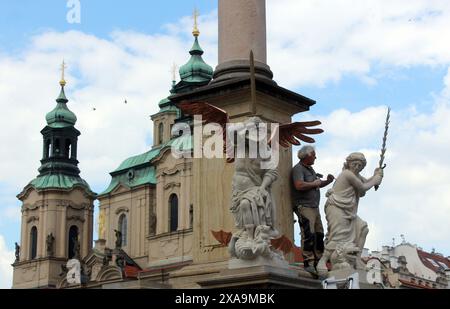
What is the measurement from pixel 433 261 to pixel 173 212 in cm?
2424

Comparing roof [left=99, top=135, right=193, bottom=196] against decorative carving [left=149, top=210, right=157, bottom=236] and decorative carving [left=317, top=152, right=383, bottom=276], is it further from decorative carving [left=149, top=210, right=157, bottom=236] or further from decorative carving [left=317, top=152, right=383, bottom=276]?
decorative carving [left=317, top=152, right=383, bottom=276]

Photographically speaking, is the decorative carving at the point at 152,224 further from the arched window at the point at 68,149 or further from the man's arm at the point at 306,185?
the man's arm at the point at 306,185

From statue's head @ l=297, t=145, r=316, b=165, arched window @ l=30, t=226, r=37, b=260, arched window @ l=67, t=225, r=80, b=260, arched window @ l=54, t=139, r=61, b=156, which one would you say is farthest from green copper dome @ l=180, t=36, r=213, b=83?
statue's head @ l=297, t=145, r=316, b=165

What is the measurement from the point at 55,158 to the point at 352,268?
6419 cm

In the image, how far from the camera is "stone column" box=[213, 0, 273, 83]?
10.9 meters

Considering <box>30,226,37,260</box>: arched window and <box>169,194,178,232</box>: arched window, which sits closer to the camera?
<box>169,194,178,232</box>: arched window

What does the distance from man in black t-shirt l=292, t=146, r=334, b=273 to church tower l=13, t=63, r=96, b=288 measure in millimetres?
60751

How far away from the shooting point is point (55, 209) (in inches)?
2795

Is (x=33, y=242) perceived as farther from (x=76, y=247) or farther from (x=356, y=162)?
(x=356, y=162)

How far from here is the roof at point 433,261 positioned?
7118cm

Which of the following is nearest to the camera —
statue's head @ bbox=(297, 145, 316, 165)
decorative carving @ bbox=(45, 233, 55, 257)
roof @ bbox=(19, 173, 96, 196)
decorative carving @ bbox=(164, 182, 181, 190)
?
statue's head @ bbox=(297, 145, 316, 165)

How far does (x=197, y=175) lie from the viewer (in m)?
10.8
